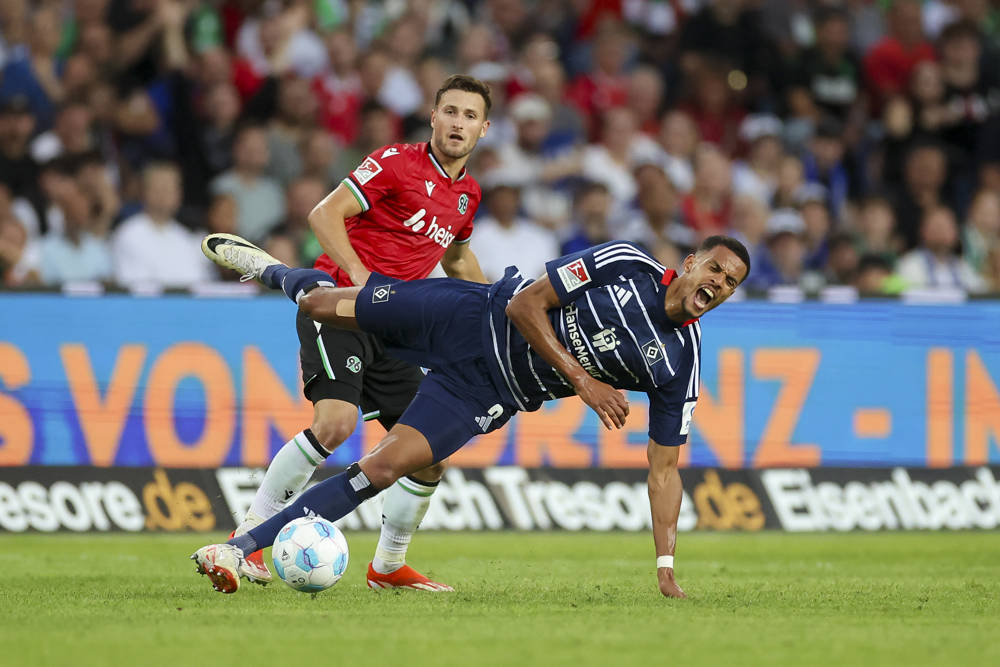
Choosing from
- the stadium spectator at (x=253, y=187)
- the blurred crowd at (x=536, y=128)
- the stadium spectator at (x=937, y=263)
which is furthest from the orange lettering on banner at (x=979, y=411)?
the stadium spectator at (x=253, y=187)

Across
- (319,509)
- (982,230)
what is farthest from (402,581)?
(982,230)

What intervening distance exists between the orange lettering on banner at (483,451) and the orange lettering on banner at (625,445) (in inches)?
32.4

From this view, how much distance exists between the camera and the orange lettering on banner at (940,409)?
1277cm

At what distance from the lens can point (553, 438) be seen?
496 inches

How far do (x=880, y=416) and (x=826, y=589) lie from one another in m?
4.34

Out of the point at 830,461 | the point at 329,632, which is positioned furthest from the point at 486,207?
the point at 329,632

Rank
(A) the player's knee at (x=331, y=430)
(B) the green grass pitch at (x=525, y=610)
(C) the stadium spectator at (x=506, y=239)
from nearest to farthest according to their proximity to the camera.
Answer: (B) the green grass pitch at (x=525, y=610) → (A) the player's knee at (x=331, y=430) → (C) the stadium spectator at (x=506, y=239)

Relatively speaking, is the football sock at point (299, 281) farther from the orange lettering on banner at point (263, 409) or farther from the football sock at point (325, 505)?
the orange lettering on banner at point (263, 409)

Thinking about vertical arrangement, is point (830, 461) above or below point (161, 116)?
below

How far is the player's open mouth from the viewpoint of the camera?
7.58 meters

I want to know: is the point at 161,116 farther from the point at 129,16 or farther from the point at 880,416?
the point at 880,416

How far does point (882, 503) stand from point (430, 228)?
572 centimetres

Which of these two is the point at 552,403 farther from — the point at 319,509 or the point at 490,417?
the point at 319,509

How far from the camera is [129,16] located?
15867 mm
